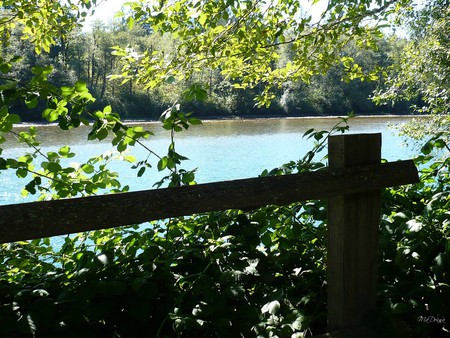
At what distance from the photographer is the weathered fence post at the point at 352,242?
6.17 feet

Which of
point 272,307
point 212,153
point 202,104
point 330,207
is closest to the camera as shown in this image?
point 330,207

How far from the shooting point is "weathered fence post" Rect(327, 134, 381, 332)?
1.88 m

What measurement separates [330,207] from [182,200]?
0.61m

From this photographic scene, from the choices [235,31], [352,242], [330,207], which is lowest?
[352,242]

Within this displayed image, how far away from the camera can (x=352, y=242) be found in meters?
1.91

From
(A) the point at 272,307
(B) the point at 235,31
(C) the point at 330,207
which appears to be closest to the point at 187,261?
(A) the point at 272,307

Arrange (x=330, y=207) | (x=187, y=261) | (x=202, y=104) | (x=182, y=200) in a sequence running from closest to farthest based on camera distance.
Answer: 1. (x=182, y=200)
2. (x=330, y=207)
3. (x=187, y=261)
4. (x=202, y=104)

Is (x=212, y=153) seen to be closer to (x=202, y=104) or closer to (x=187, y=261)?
(x=187, y=261)

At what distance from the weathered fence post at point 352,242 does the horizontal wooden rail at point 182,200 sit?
0.18 feet

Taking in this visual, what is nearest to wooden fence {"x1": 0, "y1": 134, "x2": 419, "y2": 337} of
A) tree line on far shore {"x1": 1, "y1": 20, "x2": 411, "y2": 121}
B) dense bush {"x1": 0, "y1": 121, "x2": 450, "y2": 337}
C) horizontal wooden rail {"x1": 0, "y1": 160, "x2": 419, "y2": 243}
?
horizontal wooden rail {"x1": 0, "y1": 160, "x2": 419, "y2": 243}

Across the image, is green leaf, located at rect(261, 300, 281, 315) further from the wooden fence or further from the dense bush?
the wooden fence

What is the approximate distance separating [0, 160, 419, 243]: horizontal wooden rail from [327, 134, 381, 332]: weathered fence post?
56mm

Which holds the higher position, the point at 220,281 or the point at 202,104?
the point at 220,281

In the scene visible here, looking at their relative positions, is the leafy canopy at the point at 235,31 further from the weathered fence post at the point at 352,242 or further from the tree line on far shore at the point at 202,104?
the tree line on far shore at the point at 202,104
